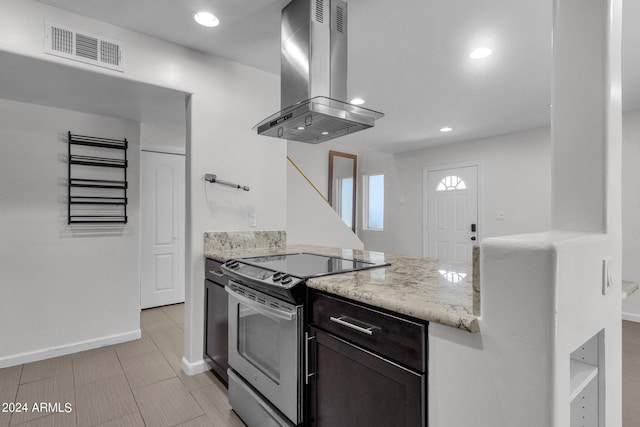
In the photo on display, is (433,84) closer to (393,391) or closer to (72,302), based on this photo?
(393,391)

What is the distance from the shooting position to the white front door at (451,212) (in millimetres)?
5227

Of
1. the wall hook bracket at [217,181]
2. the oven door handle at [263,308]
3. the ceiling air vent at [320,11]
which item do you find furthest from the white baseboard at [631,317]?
the ceiling air vent at [320,11]

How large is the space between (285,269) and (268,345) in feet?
1.33

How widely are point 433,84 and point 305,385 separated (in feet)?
9.24

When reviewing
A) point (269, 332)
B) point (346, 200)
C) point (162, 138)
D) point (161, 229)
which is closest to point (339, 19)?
point (269, 332)

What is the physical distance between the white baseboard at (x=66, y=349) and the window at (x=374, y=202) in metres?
4.49

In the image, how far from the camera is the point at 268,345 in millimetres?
1736

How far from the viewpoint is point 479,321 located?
900 millimetres

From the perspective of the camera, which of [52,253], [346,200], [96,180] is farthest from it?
[346,200]

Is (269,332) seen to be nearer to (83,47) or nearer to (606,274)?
(606,274)

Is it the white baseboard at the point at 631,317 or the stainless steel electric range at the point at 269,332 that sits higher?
the stainless steel electric range at the point at 269,332

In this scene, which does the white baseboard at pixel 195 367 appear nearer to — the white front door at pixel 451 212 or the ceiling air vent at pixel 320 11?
the ceiling air vent at pixel 320 11

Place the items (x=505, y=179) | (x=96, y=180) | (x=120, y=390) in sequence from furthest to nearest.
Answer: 1. (x=505, y=179)
2. (x=96, y=180)
3. (x=120, y=390)

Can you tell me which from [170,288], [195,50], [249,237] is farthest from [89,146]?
[170,288]
